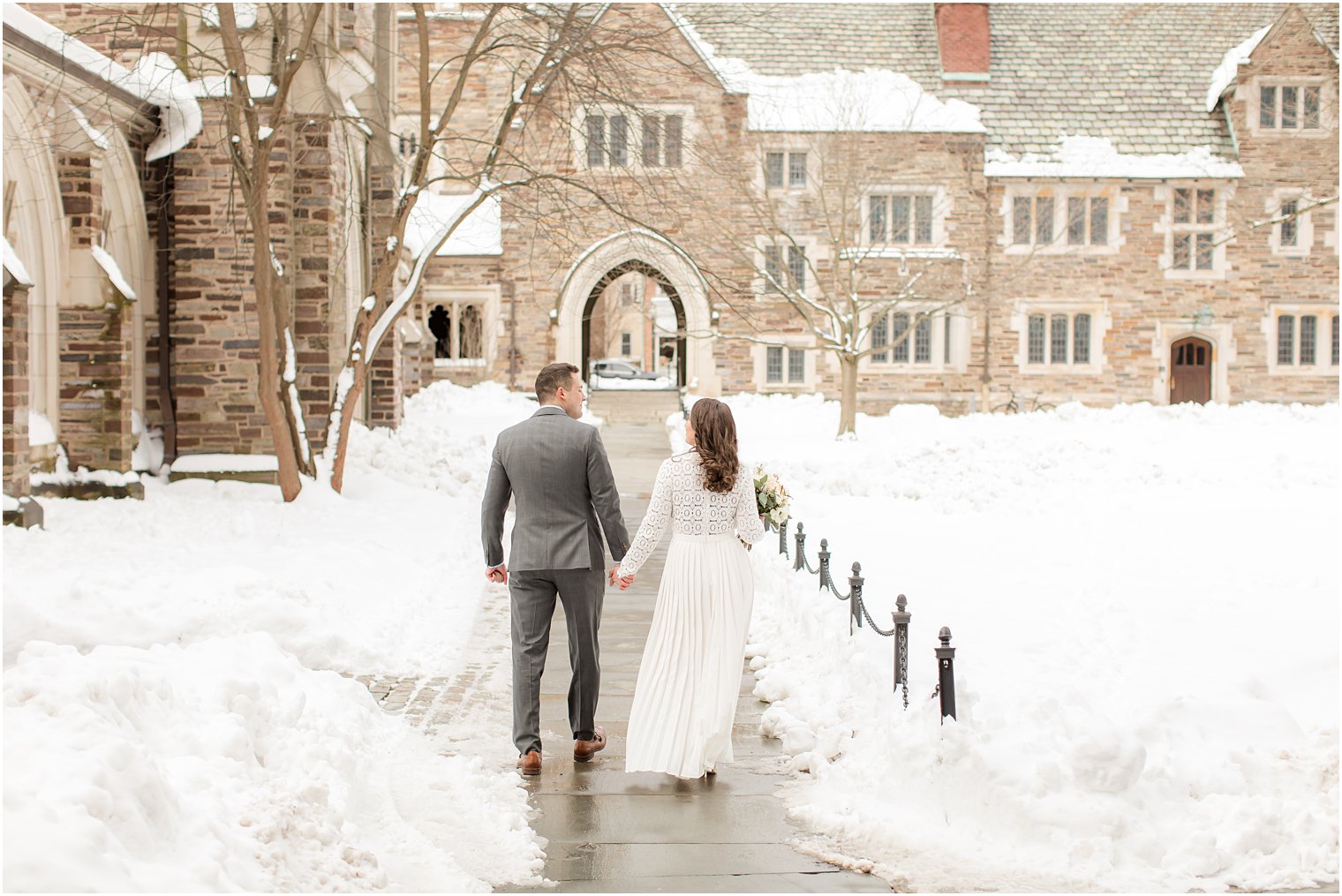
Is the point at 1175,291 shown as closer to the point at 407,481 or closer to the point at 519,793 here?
the point at 407,481

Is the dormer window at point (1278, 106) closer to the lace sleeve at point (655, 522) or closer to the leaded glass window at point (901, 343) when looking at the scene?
the leaded glass window at point (901, 343)

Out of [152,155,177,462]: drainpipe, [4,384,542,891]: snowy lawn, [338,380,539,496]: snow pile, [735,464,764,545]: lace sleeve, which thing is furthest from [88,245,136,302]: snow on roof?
[735,464,764,545]: lace sleeve

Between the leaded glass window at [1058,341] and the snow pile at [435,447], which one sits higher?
the leaded glass window at [1058,341]

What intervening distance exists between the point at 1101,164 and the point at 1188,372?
629cm

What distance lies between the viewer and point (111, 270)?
→ 1363cm

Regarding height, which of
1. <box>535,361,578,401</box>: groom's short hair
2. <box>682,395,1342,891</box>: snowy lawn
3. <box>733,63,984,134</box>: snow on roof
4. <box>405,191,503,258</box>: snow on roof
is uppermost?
<box>733,63,984,134</box>: snow on roof

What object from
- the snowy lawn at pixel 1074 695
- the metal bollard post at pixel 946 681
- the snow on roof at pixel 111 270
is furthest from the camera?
the snow on roof at pixel 111 270

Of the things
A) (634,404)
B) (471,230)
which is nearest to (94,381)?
(634,404)

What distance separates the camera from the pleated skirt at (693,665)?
233 inches

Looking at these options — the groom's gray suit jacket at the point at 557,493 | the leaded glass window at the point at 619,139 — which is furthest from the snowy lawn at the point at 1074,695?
the leaded glass window at the point at 619,139

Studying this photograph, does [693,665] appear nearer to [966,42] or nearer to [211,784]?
[211,784]

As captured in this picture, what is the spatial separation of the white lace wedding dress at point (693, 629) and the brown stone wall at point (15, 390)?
8149 mm

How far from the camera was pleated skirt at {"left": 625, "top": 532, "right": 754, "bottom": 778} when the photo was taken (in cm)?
591

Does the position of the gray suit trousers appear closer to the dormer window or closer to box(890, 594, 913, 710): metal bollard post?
box(890, 594, 913, 710): metal bollard post
